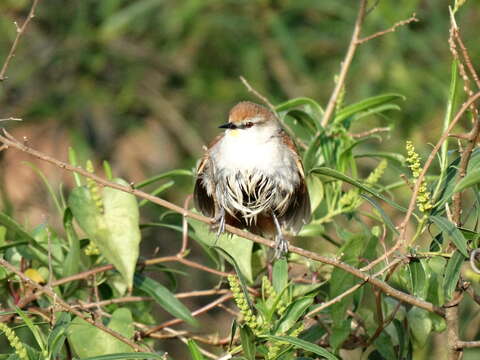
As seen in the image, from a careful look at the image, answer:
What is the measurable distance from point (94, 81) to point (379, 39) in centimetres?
247

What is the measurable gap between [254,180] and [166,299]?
994 mm

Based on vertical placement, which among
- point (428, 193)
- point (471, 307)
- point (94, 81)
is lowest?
point (471, 307)

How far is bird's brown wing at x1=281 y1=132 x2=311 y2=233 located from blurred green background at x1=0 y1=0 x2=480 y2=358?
2.32 m

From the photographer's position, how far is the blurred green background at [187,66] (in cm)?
668

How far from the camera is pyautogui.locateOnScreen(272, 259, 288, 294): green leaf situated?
3029mm

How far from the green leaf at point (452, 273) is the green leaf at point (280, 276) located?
1.84 feet

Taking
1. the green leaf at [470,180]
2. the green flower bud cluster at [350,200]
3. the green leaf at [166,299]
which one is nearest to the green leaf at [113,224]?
the green leaf at [166,299]

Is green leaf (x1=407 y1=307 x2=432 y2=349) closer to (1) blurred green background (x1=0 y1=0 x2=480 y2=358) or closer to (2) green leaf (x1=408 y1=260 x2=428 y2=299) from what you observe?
(2) green leaf (x1=408 y1=260 x2=428 y2=299)

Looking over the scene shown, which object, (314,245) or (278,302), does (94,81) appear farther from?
(278,302)

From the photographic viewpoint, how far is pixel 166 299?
3352 millimetres

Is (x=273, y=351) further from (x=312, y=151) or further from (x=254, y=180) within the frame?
(x=254, y=180)

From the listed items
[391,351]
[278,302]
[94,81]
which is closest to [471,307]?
[391,351]

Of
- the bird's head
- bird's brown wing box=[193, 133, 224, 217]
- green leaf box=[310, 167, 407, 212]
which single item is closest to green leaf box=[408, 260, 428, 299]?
green leaf box=[310, 167, 407, 212]

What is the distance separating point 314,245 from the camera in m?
5.94
